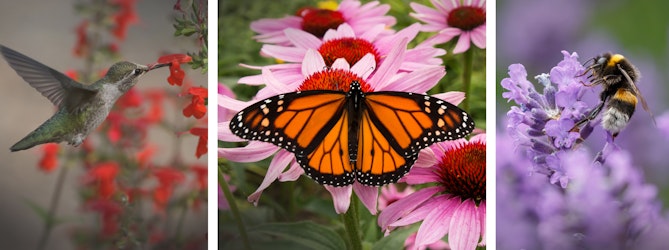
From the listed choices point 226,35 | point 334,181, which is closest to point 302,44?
point 226,35

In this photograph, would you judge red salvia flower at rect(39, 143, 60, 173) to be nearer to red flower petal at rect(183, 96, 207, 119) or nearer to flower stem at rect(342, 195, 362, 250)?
red flower petal at rect(183, 96, 207, 119)

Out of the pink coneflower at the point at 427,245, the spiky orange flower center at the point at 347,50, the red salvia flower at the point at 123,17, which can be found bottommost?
the pink coneflower at the point at 427,245

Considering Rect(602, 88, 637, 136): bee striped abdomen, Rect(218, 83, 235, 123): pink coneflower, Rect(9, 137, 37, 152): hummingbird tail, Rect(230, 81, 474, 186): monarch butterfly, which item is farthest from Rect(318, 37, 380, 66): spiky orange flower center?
Rect(9, 137, 37, 152): hummingbird tail

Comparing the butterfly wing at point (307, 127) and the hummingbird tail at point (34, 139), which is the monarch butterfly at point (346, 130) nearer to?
the butterfly wing at point (307, 127)

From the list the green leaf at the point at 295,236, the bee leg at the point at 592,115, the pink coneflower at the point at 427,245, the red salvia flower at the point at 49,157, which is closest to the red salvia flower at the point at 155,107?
the red salvia flower at the point at 49,157

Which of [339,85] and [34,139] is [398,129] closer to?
[339,85]

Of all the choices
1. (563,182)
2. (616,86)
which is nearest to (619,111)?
(616,86)
